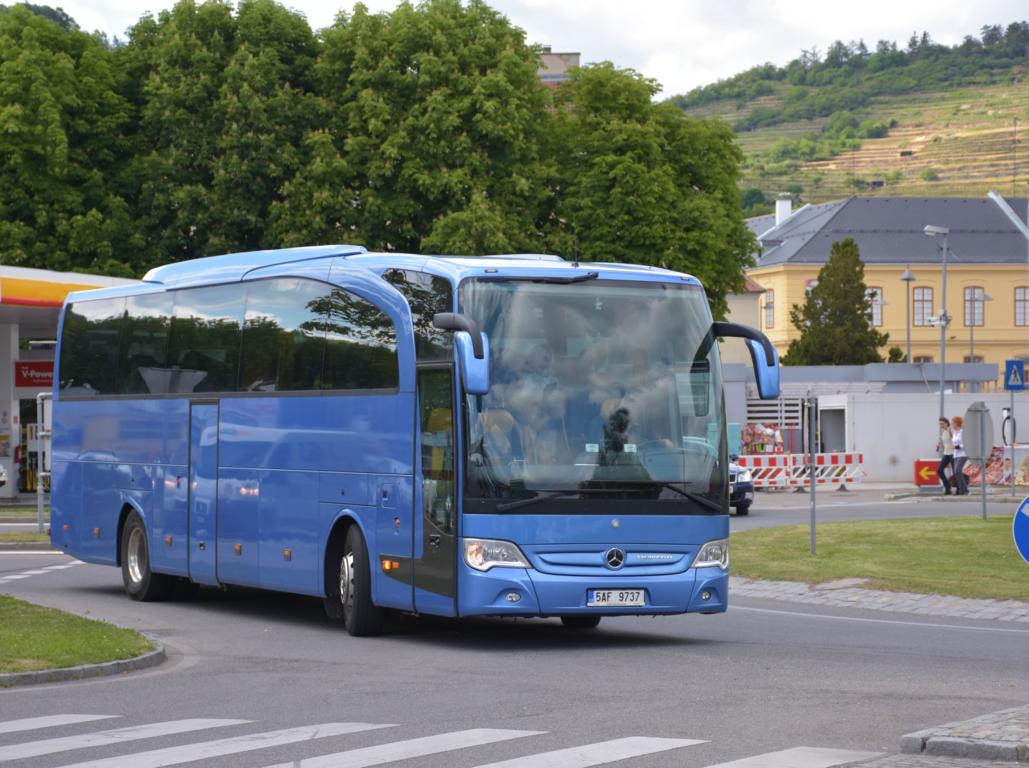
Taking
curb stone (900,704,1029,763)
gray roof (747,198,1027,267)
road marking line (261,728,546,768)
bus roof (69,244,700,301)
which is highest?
gray roof (747,198,1027,267)

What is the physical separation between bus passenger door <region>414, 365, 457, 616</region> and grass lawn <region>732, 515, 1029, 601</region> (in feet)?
29.0

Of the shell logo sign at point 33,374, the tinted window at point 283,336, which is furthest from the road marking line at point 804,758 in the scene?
the shell logo sign at point 33,374

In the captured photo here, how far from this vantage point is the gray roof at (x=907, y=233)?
121 m

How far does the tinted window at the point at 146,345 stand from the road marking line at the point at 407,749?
1121 cm

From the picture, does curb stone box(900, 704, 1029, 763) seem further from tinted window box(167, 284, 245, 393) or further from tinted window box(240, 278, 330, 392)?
tinted window box(167, 284, 245, 393)

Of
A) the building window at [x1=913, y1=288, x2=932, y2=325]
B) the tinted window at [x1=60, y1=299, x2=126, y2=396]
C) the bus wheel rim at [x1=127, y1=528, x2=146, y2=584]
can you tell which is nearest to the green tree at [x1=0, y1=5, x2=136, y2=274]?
the tinted window at [x1=60, y1=299, x2=126, y2=396]

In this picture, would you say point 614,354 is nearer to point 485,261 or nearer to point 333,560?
point 485,261

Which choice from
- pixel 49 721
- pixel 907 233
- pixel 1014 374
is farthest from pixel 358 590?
pixel 907 233

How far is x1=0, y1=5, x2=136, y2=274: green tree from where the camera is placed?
52938mm

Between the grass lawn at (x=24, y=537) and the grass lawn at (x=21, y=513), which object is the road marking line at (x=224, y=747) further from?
the grass lawn at (x=21, y=513)

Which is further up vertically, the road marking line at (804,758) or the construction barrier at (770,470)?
the construction barrier at (770,470)

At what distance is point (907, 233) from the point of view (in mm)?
122625

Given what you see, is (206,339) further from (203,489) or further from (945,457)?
(945,457)

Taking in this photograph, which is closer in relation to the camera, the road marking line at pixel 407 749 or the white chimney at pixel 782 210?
the road marking line at pixel 407 749
